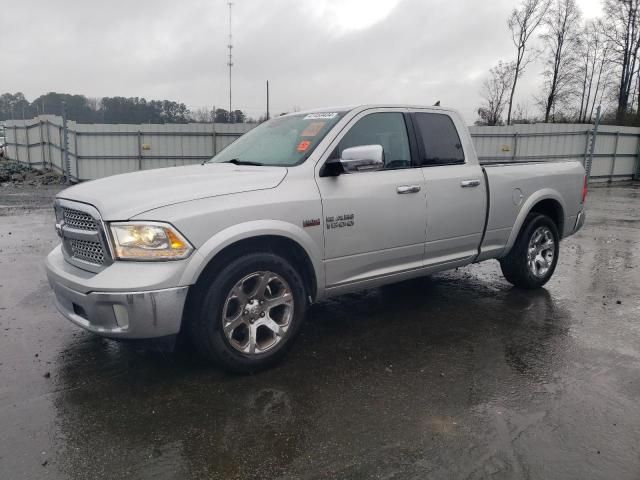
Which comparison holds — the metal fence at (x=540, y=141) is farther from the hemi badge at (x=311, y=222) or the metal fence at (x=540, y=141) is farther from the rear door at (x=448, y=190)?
the hemi badge at (x=311, y=222)

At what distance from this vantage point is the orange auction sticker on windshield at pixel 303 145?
4.00 m

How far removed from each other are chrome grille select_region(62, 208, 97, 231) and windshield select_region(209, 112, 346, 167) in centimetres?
138

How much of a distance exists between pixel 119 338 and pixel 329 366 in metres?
1.46

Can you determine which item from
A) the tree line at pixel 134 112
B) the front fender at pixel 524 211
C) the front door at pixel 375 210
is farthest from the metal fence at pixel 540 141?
the front door at pixel 375 210

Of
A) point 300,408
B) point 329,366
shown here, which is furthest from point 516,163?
point 300,408

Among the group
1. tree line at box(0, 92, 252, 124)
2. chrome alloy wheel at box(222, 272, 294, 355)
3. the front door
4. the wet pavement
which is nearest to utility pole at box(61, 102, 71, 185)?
tree line at box(0, 92, 252, 124)

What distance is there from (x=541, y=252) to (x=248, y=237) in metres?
3.77

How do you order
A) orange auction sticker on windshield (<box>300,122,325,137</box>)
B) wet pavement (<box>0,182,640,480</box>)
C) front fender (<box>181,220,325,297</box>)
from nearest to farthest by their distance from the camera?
wet pavement (<box>0,182,640,480</box>), front fender (<box>181,220,325,297</box>), orange auction sticker on windshield (<box>300,122,325,137</box>)

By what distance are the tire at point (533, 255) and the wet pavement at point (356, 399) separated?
1.38 ft

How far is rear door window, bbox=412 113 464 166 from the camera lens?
15.2 ft

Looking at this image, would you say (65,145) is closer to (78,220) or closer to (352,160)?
(78,220)

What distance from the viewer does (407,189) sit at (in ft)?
14.0

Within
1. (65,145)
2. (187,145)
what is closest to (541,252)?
(187,145)

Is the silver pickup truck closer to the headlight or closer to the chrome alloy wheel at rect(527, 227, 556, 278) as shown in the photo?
the headlight
